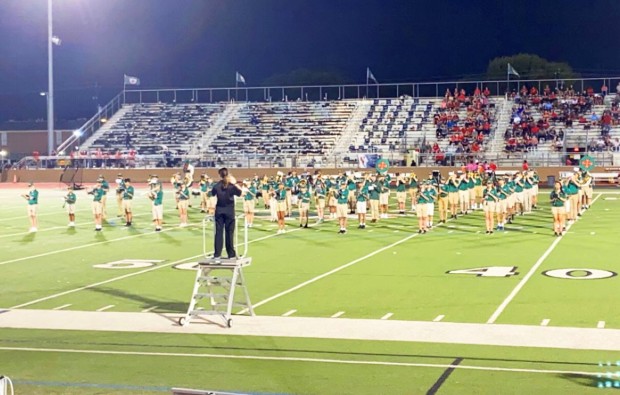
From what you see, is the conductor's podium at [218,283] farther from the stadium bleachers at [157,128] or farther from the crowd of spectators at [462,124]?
the stadium bleachers at [157,128]

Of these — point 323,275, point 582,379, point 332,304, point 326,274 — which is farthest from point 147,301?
point 582,379

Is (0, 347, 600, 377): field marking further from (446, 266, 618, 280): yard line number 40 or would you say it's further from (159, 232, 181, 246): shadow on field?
(159, 232, 181, 246): shadow on field

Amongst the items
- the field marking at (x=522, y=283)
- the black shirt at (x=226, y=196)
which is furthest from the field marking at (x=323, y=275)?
the field marking at (x=522, y=283)

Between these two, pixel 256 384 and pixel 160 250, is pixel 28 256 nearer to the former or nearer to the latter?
pixel 160 250

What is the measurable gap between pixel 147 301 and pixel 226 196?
2511 mm

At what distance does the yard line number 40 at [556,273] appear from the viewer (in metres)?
15.3

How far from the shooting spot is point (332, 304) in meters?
13.1

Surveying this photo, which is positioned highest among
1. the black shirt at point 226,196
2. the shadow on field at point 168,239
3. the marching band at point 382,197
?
the black shirt at point 226,196

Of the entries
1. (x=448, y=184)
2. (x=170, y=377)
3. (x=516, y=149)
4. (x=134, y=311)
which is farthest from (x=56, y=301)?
(x=516, y=149)

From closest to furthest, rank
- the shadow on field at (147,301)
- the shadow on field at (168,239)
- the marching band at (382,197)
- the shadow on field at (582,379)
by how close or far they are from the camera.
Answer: the shadow on field at (582,379)
the shadow on field at (147,301)
the shadow on field at (168,239)
the marching band at (382,197)

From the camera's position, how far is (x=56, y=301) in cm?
1380

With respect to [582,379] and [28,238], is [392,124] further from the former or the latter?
[582,379]

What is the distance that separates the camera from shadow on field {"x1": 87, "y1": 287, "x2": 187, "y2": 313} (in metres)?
13.0

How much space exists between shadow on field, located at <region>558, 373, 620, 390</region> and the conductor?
16.4ft
